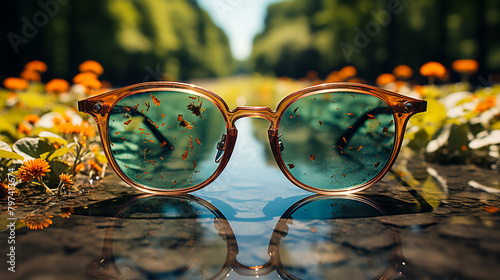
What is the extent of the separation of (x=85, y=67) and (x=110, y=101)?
0.89 meters

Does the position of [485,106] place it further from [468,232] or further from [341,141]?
[468,232]

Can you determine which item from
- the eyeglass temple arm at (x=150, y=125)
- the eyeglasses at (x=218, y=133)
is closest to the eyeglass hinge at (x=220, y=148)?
the eyeglasses at (x=218, y=133)

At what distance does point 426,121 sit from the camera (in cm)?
133

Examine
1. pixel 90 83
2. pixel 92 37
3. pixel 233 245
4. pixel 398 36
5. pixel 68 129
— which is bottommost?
pixel 233 245

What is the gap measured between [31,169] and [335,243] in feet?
Answer: 2.25

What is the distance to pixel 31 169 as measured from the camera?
0.77 meters

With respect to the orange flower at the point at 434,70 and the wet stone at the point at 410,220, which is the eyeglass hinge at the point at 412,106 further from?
the orange flower at the point at 434,70

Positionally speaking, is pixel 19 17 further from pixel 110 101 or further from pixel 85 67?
pixel 110 101

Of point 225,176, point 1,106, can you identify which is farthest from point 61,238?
point 1,106

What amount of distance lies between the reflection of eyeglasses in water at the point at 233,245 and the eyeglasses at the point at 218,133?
0.44 ft

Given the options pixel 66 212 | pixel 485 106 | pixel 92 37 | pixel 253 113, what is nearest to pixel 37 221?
pixel 66 212

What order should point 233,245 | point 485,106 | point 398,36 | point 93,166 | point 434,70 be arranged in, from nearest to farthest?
point 233,245 → point 93,166 → point 485,106 → point 434,70 → point 398,36

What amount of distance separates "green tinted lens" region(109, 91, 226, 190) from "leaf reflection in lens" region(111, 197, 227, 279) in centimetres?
13

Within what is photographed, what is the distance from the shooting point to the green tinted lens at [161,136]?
870 millimetres
